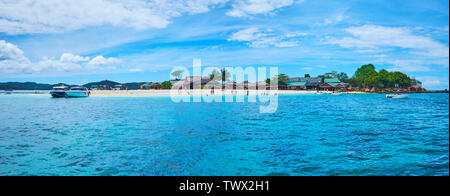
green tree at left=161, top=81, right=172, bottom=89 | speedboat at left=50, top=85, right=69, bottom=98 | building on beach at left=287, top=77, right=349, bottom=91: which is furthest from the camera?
building on beach at left=287, top=77, right=349, bottom=91

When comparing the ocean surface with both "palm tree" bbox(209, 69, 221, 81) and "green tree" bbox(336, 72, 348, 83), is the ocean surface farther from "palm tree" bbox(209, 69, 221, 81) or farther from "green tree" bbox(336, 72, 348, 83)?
"green tree" bbox(336, 72, 348, 83)

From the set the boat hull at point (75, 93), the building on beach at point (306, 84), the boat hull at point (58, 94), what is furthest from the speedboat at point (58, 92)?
the building on beach at point (306, 84)

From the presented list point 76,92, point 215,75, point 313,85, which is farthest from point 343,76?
point 76,92

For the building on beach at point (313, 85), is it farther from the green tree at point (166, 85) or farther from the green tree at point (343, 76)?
the green tree at point (166, 85)

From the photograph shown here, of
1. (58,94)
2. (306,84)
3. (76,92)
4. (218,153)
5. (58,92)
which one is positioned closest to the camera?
(218,153)

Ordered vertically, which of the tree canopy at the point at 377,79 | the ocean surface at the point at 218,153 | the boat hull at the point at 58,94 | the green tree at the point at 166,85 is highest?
the tree canopy at the point at 377,79

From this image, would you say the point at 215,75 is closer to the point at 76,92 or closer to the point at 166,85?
the point at 166,85

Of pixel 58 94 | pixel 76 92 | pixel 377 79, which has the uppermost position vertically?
pixel 377 79

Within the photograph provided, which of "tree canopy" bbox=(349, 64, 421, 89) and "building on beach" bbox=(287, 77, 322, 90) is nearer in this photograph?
"building on beach" bbox=(287, 77, 322, 90)

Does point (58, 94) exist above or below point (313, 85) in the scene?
below

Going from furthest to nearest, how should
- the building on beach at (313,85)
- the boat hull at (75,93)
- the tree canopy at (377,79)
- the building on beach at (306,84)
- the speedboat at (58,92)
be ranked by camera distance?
the tree canopy at (377,79), the building on beach at (306,84), the building on beach at (313,85), the boat hull at (75,93), the speedboat at (58,92)

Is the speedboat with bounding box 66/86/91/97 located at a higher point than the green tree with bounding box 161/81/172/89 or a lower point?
lower

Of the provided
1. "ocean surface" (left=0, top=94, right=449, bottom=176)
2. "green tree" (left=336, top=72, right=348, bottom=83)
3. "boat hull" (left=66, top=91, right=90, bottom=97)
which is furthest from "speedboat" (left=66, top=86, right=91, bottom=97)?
"green tree" (left=336, top=72, right=348, bottom=83)

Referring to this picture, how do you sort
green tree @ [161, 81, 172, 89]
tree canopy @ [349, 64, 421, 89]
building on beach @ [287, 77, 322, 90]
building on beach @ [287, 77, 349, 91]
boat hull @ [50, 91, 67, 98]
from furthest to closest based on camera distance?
1. tree canopy @ [349, 64, 421, 89]
2. building on beach @ [287, 77, 322, 90]
3. building on beach @ [287, 77, 349, 91]
4. green tree @ [161, 81, 172, 89]
5. boat hull @ [50, 91, 67, 98]
